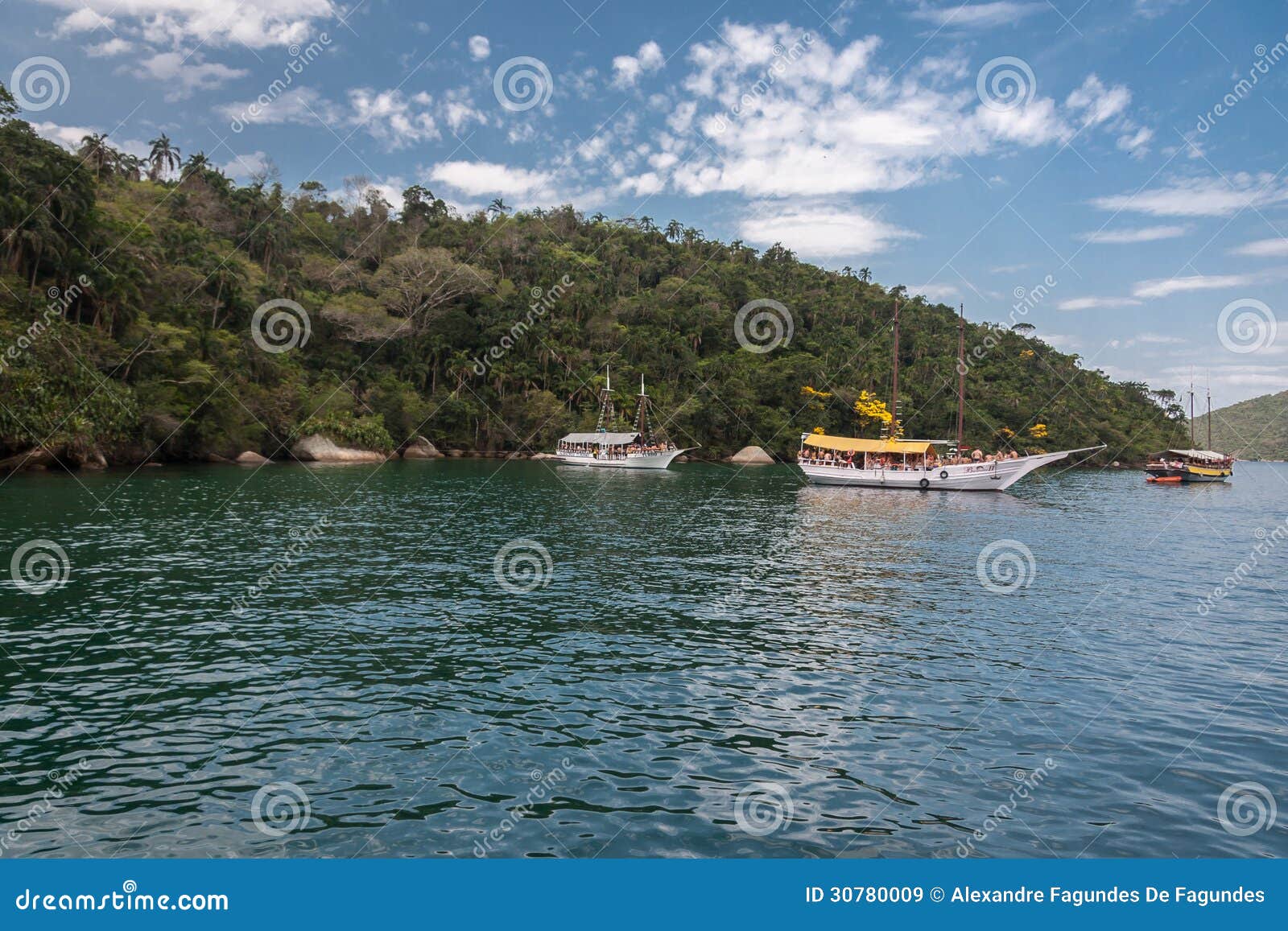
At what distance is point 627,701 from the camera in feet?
39.8

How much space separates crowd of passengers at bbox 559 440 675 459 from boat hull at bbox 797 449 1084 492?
23791 mm

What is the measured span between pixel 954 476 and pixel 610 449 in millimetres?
36807

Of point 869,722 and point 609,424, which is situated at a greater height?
point 609,424

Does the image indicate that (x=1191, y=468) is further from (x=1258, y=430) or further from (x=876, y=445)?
(x=1258, y=430)

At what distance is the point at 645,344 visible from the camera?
4294 inches

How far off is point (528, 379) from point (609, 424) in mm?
12530

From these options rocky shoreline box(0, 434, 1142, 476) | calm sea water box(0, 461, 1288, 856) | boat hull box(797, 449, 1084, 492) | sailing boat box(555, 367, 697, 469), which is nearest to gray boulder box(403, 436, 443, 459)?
rocky shoreline box(0, 434, 1142, 476)

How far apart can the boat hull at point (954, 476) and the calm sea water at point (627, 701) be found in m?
34.3

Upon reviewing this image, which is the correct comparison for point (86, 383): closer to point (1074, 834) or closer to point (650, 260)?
point (1074, 834)

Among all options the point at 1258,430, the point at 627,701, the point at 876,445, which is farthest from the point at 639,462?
the point at 1258,430

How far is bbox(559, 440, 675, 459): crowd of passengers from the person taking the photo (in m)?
83.4

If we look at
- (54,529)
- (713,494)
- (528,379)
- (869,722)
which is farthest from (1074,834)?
(528,379)

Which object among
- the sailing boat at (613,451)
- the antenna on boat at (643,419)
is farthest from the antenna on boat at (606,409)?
the antenna on boat at (643,419)

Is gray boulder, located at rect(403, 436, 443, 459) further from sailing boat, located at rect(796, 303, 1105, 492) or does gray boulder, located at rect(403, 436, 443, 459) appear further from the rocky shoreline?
sailing boat, located at rect(796, 303, 1105, 492)
